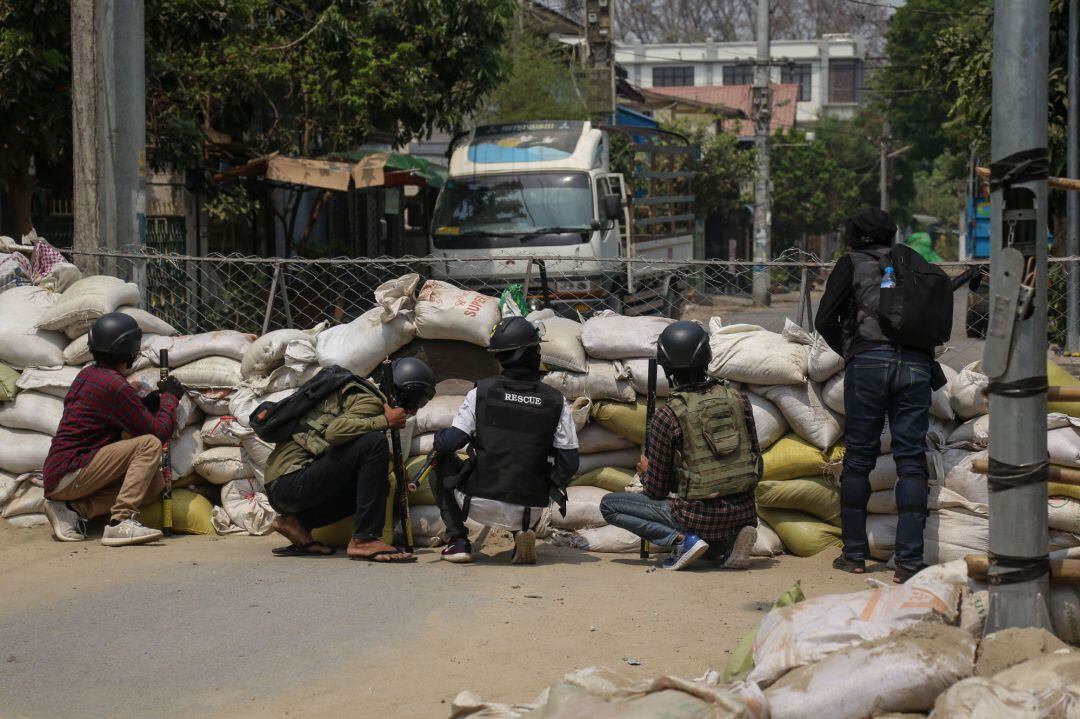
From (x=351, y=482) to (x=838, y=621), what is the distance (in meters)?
2.93

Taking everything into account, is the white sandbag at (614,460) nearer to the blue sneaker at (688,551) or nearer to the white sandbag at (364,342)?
the blue sneaker at (688,551)

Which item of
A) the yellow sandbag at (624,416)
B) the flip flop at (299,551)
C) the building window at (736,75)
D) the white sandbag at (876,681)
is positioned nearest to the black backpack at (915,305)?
the yellow sandbag at (624,416)

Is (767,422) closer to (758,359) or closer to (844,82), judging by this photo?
(758,359)

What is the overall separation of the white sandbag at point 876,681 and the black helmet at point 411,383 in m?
2.96

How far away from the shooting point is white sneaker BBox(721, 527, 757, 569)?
581 centimetres

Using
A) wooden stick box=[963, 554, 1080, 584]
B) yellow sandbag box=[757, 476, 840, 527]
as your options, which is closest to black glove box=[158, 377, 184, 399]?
yellow sandbag box=[757, 476, 840, 527]

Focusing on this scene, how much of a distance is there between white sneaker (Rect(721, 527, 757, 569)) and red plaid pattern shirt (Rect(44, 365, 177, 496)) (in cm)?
306

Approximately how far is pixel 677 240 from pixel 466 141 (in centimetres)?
630

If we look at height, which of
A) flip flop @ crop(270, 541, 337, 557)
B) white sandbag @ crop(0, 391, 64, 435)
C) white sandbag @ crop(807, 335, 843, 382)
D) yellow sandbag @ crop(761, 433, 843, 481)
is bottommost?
flip flop @ crop(270, 541, 337, 557)

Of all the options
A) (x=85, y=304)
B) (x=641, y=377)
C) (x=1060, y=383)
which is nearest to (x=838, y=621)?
(x=1060, y=383)

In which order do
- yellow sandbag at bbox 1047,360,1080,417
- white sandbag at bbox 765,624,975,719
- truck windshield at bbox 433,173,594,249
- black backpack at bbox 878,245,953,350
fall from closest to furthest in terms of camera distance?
white sandbag at bbox 765,624,975,719 < black backpack at bbox 878,245,953,350 < yellow sandbag at bbox 1047,360,1080,417 < truck windshield at bbox 433,173,594,249

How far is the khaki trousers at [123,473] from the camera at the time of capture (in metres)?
6.44

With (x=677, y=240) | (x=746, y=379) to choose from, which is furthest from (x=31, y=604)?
(x=677, y=240)

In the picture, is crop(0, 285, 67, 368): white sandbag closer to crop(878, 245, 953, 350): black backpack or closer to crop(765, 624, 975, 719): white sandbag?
crop(878, 245, 953, 350): black backpack
